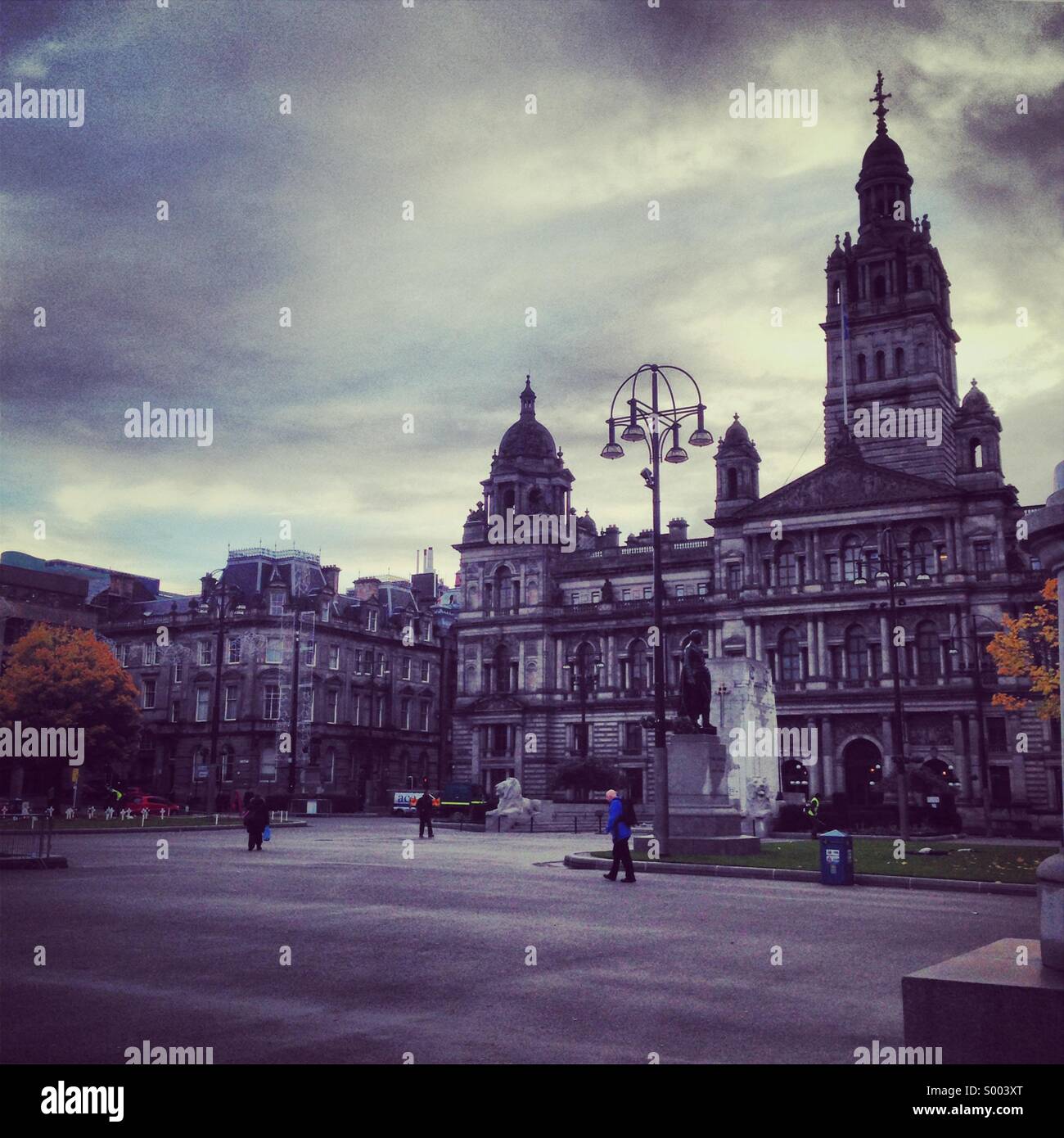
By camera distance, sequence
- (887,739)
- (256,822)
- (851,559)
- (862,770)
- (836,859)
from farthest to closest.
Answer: (851,559) → (862,770) → (887,739) → (256,822) → (836,859)

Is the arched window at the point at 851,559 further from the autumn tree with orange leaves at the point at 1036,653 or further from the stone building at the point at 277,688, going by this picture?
the stone building at the point at 277,688

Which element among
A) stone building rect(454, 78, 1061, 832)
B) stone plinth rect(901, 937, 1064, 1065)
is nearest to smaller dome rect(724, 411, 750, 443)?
stone building rect(454, 78, 1061, 832)

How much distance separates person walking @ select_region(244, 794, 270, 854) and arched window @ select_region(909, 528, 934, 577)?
45511 mm

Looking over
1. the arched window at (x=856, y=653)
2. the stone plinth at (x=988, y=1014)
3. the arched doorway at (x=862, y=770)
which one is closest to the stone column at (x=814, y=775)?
the arched doorway at (x=862, y=770)

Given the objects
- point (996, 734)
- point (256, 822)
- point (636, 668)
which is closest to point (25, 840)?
point (256, 822)

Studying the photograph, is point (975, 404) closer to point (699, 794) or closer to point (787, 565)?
point (787, 565)

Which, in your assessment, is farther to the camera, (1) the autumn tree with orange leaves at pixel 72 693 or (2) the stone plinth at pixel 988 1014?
(1) the autumn tree with orange leaves at pixel 72 693

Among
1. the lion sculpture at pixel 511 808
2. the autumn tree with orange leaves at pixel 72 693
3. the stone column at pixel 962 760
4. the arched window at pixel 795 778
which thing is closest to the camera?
the lion sculpture at pixel 511 808

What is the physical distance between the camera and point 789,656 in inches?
2672

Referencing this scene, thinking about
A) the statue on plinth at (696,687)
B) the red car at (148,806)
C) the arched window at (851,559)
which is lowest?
the red car at (148,806)

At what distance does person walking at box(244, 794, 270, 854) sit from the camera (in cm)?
2766

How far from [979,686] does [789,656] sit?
11.3 meters

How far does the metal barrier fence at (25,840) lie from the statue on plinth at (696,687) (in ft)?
45.6

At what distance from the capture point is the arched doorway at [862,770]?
6312cm
